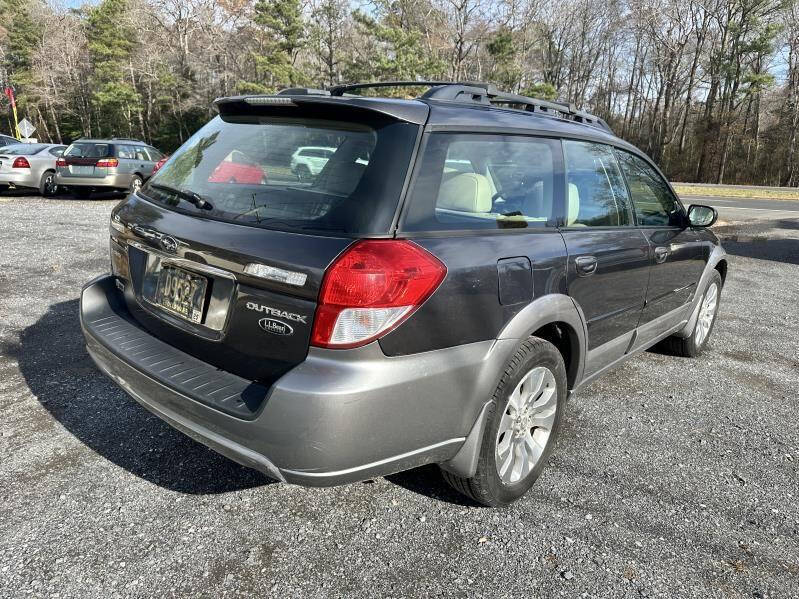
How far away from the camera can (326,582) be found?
2.14 m

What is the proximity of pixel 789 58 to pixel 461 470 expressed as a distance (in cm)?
5069

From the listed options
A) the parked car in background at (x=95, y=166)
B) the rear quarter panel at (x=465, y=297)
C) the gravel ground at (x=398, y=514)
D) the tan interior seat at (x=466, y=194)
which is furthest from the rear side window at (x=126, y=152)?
the rear quarter panel at (x=465, y=297)

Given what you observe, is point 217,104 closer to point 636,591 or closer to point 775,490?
point 636,591

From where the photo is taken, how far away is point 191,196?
98.6 inches

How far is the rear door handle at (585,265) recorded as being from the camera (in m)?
2.78

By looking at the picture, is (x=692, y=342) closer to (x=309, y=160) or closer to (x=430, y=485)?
(x=430, y=485)

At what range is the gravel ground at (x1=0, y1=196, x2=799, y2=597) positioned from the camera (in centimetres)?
217

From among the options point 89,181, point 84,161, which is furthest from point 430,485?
point 84,161

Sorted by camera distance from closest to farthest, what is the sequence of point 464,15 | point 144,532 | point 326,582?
1. point 326,582
2. point 144,532
3. point 464,15

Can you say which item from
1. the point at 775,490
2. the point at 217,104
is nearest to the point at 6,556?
the point at 217,104

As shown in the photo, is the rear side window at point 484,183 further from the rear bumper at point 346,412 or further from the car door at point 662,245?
the car door at point 662,245

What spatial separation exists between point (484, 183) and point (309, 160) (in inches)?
30.5

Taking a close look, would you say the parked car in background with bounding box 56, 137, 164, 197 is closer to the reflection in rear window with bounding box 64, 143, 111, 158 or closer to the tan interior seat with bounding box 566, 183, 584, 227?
the reflection in rear window with bounding box 64, 143, 111, 158

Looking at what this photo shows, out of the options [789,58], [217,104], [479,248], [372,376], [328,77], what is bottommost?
[372,376]
